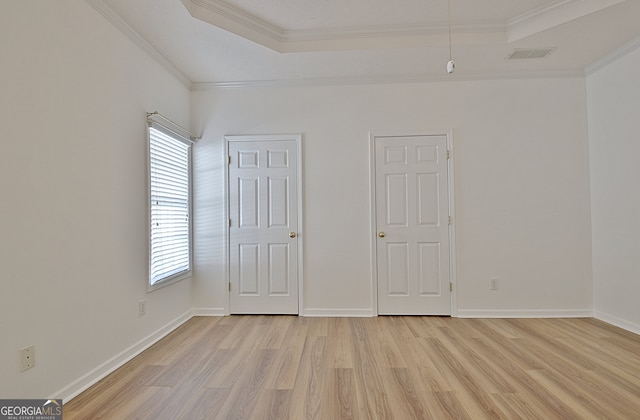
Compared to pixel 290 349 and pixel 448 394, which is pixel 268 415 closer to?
pixel 290 349

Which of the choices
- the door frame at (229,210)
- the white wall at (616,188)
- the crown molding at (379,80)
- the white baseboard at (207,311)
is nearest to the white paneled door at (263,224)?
the door frame at (229,210)

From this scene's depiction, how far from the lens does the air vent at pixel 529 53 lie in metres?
3.33

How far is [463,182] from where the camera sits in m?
3.88

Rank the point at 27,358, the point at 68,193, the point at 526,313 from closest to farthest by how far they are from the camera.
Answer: the point at 27,358
the point at 68,193
the point at 526,313

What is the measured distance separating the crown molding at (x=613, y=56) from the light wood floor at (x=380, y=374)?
109 inches

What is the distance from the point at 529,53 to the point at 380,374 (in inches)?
136

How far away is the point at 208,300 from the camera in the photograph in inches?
159

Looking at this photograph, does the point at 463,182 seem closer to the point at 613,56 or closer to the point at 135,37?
the point at 613,56

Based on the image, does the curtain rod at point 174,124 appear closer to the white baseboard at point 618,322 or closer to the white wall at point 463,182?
the white wall at point 463,182

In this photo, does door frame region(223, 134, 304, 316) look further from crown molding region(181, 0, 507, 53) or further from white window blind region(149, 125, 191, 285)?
crown molding region(181, 0, 507, 53)

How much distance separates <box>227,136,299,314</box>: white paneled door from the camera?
4.00 metres

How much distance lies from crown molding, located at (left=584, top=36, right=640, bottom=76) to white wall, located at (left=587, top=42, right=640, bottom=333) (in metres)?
0.04

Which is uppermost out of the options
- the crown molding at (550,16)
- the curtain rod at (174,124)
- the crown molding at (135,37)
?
the crown molding at (550,16)

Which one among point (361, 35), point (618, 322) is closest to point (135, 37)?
point (361, 35)
